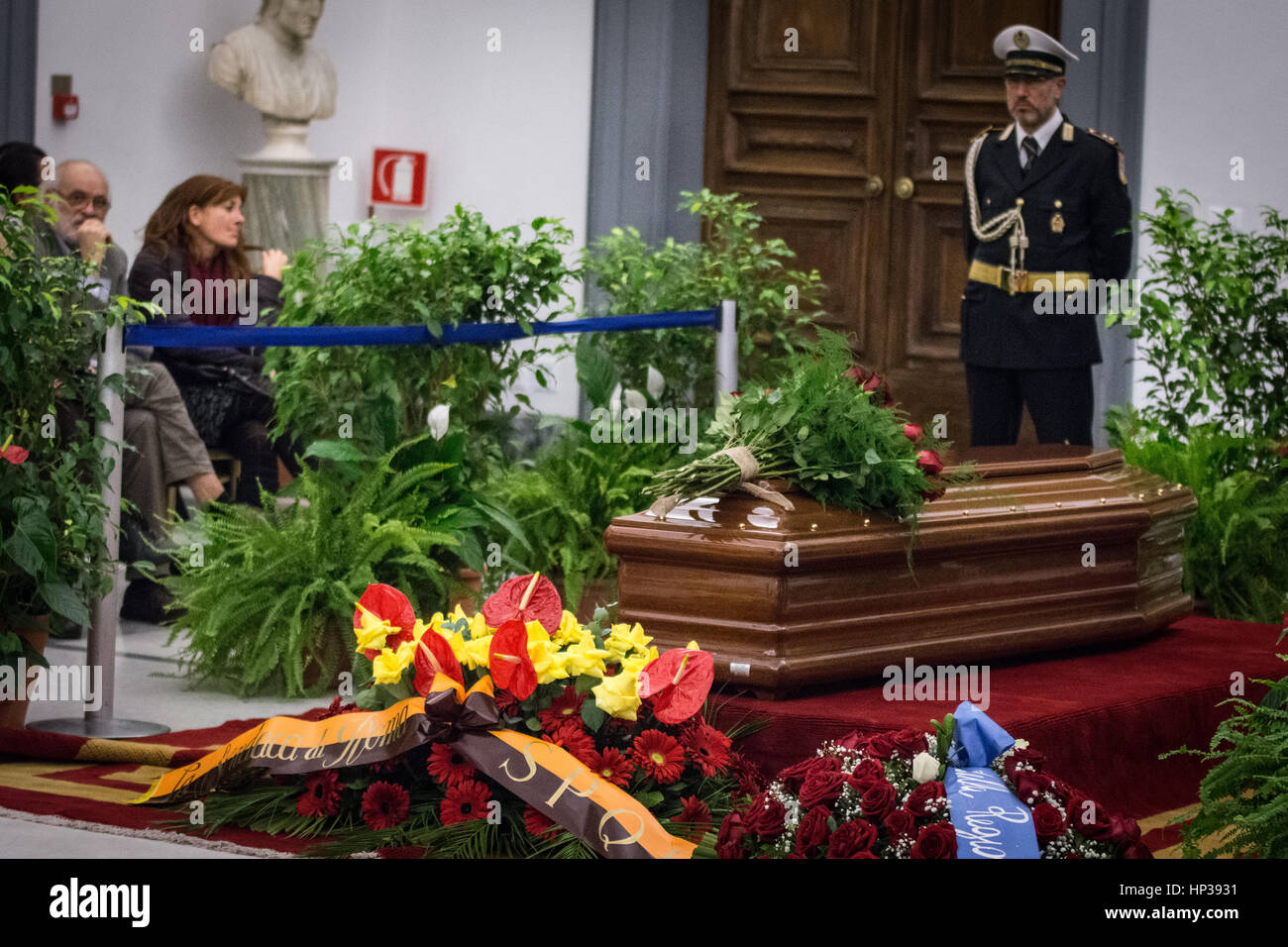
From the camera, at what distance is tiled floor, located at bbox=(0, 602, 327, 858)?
321 centimetres

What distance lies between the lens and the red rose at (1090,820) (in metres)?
2.68

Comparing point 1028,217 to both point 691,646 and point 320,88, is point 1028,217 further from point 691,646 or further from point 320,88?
point 320,88

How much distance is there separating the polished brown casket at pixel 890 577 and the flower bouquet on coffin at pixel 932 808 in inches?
28.1

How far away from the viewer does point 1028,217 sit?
608cm

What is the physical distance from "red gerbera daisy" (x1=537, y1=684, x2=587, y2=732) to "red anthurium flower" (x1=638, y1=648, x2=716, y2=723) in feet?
0.41

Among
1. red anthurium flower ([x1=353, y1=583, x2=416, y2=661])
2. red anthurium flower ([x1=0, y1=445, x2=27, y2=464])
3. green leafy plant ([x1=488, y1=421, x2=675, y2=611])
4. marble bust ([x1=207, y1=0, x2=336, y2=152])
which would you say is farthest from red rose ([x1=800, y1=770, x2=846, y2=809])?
marble bust ([x1=207, y1=0, x2=336, y2=152])

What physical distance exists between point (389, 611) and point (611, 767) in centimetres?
59

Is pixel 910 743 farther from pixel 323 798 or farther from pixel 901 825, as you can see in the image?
pixel 323 798

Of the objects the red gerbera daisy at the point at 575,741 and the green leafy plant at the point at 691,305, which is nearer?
the red gerbera daisy at the point at 575,741

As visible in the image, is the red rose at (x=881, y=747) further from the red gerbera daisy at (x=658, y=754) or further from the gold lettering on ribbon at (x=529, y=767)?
the gold lettering on ribbon at (x=529, y=767)

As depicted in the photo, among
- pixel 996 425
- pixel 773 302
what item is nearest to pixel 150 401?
pixel 773 302

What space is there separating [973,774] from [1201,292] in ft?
12.4

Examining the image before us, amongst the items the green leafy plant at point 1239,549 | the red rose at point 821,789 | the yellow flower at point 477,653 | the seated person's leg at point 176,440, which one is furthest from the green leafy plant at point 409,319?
the red rose at point 821,789

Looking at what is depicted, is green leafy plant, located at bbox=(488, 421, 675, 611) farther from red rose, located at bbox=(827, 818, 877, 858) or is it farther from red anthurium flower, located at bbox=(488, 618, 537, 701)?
red rose, located at bbox=(827, 818, 877, 858)
